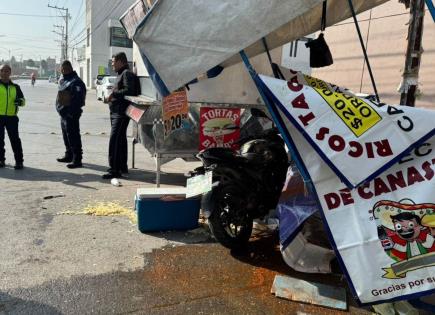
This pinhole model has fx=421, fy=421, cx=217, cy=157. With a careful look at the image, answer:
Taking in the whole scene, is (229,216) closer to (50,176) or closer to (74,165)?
(50,176)

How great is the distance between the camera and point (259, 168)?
15.8 ft

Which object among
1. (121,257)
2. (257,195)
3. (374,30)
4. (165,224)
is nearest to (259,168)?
(257,195)

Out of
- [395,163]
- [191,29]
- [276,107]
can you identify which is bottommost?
[395,163]

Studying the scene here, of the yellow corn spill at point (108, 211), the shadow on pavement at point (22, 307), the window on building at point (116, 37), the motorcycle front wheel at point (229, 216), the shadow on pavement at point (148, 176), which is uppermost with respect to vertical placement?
the window on building at point (116, 37)

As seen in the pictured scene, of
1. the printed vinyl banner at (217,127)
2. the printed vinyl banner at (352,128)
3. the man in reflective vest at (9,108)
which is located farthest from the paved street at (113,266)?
the man in reflective vest at (9,108)

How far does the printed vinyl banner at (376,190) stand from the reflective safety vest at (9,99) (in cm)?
617

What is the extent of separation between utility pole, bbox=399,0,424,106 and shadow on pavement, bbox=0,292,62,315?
13.1 feet

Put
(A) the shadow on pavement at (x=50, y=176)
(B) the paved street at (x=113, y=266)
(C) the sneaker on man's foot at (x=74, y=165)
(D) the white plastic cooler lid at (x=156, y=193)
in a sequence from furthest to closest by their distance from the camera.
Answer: (C) the sneaker on man's foot at (x=74, y=165), (A) the shadow on pavement at (x=50, y=176), (D) the white plastic cooler lid at (x=156, y=193), (B) the paved street at (x=113, y=266)

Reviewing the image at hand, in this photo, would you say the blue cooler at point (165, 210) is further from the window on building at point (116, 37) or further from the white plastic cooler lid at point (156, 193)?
the window on building at point (116, 37)

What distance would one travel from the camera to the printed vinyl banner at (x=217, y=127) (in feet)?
21.5

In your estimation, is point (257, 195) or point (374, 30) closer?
point (257, 195)

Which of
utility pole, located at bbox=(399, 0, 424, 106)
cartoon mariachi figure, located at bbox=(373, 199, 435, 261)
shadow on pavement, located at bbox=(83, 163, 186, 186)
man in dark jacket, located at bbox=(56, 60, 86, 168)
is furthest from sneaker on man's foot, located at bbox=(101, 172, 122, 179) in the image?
cartoon mariachi figure, located at bbox=(373, 199, 435, 261)

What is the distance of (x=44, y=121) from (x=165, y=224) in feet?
40.1

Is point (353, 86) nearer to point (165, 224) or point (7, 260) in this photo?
point (165, 224)
